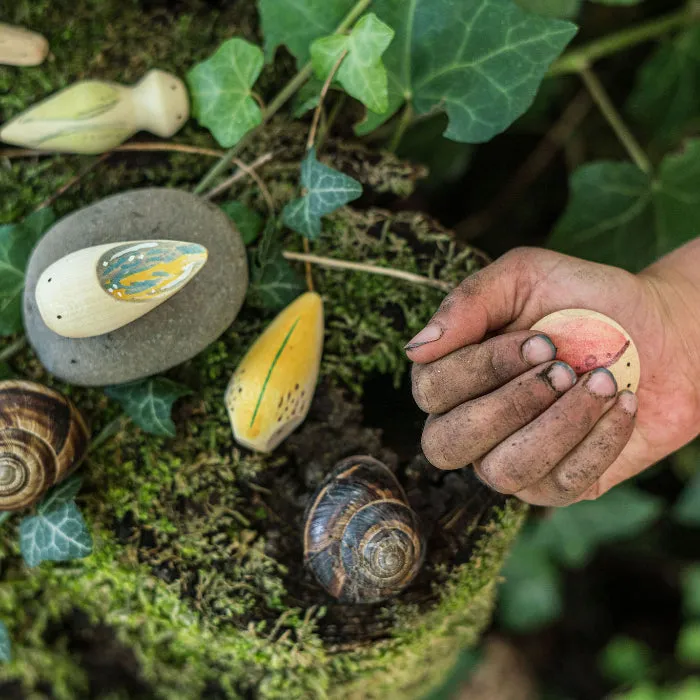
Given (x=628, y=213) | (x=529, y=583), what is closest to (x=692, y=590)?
(x=529, y=583)

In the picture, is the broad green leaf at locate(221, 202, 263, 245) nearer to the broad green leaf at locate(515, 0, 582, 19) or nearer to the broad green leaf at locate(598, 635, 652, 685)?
the broad green leaf at locate(515, 0, 582, 19)

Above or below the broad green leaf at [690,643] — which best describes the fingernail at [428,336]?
above

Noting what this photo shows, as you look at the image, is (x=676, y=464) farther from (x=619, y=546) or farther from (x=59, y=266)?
(x=59, y=266)

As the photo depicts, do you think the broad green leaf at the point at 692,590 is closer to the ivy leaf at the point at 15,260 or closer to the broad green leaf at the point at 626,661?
the broad green leaf at the point at 626,661

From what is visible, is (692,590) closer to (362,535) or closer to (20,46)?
(362,535)

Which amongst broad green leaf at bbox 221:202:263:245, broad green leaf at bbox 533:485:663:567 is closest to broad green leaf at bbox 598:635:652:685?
broad green leaf at bbox 533:485:663:567

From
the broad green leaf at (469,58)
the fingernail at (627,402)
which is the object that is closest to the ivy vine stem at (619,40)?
the broad green leaf at (469,58)

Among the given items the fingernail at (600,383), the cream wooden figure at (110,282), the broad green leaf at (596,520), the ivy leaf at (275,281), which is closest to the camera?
the fingernail at (600,383)
